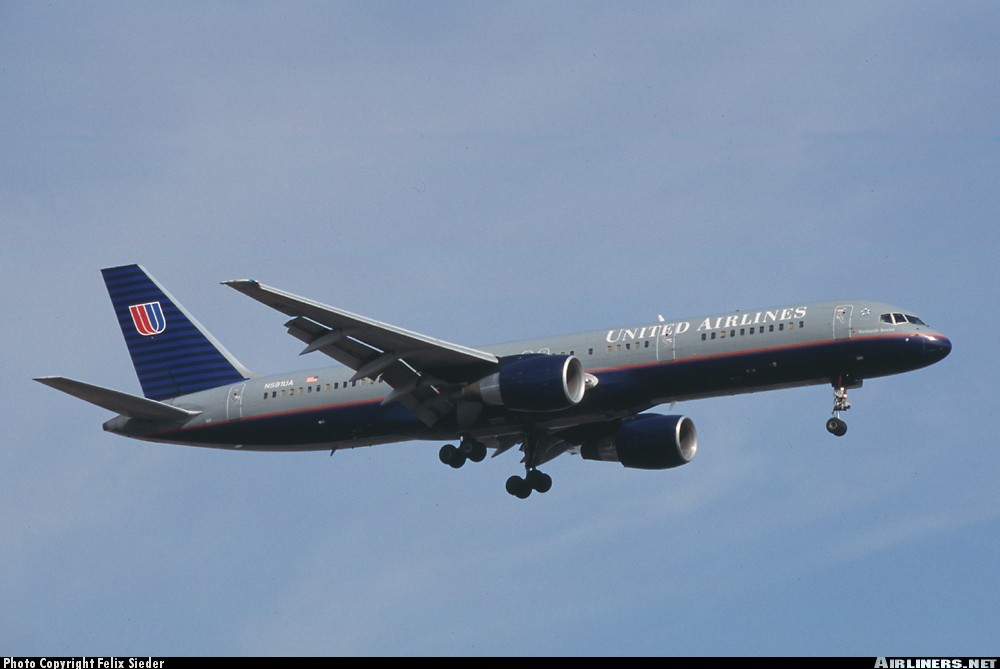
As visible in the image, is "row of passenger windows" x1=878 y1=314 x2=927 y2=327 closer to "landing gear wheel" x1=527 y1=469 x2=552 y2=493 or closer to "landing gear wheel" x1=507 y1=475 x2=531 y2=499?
"landing gear wheel" x1=527 y1=469 x2=552 y2=493

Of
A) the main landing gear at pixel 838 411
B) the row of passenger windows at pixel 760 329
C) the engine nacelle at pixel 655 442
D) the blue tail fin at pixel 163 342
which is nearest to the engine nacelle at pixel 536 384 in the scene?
the row of passenger windows at pixel 760 329

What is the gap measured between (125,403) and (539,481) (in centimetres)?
1442

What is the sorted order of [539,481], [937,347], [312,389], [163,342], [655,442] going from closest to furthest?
[937,347]
[655,442]
[312,389]
[539,481]
[163,342]

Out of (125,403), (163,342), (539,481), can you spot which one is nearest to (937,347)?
(539,481)

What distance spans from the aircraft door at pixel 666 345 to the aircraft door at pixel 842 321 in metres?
4.80

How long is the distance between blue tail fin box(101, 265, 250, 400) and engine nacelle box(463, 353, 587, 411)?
12102 millimetres

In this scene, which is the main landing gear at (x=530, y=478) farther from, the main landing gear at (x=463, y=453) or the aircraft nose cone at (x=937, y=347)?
the aircraft nose cone at (x=937, y=347)

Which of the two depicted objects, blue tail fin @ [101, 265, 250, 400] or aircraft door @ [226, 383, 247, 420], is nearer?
aircraft door @ [226, 383, 247, 420]

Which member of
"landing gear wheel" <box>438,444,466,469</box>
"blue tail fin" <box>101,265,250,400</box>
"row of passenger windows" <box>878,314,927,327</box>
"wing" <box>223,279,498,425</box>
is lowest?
"landing gear wheel" <box>438,444,466,469</box>

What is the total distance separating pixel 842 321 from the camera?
45.9 m

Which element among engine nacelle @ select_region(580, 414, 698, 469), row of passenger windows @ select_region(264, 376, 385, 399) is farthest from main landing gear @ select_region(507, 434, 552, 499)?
row of passenger windows @ select_region(264, 376, 385, 399)

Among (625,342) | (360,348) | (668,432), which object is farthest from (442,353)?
(668,432)

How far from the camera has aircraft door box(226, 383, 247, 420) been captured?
53562 mm

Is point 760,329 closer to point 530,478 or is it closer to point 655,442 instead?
point 655,442
